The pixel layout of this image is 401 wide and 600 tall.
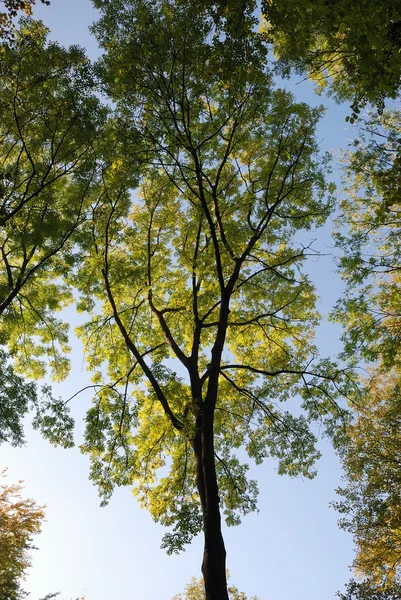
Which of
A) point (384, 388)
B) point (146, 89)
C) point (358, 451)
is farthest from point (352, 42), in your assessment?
point (384, 388)

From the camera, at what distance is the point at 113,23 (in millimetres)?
9281

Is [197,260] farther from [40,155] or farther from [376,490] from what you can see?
[376,490]

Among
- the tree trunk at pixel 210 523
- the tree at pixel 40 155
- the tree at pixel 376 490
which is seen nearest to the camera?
the tree trunk at pixel 210 523

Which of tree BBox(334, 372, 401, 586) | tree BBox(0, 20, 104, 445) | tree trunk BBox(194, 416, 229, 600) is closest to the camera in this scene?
tree trunk BBox(194, 416, 229, 600)

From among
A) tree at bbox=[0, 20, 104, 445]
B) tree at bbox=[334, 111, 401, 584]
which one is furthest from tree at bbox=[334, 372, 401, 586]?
tree at bbox=[0, 20, 104, 445]

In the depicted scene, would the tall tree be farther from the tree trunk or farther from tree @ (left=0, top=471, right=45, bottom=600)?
tree @ (left=0, top=471, right=45, bottom=600)

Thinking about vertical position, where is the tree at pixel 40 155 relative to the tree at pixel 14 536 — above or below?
above

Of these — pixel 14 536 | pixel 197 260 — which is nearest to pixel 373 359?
pixel 197 260

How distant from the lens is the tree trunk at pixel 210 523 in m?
7.45

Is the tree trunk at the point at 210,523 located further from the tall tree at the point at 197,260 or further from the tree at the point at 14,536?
the tree at the point at 14,536

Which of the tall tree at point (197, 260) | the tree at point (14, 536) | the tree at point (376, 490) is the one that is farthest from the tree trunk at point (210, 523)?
the tree at point (14, 536)

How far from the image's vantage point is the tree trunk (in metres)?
7.45

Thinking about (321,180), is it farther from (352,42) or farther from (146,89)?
(352,42)

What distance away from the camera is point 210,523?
8102mm
